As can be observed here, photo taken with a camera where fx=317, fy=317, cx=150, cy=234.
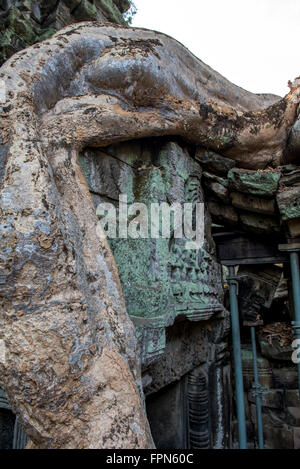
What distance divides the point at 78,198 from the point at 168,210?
2.92 feet

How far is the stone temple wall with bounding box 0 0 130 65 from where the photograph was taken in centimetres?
277

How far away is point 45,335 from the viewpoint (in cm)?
112

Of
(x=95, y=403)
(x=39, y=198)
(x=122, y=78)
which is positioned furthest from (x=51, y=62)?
(x=95, y=403)

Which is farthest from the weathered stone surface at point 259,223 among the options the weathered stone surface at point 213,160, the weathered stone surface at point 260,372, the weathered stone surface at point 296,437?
the weathered stone surface at point 296,437

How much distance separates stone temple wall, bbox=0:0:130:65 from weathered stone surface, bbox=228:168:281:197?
2190mm

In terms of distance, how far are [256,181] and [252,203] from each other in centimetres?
23

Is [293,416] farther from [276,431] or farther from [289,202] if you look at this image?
[289,202]

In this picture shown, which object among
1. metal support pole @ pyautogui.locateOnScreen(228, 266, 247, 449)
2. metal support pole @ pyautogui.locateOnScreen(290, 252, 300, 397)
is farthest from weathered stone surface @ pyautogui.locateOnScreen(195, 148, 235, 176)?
metal support pole @ pyautogui.locateOnScreen(228, 266, 247, 449)

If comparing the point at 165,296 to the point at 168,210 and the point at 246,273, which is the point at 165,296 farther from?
the point at 246,273

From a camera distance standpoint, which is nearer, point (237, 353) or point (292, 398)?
point (237, 353)

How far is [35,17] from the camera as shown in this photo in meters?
3.09

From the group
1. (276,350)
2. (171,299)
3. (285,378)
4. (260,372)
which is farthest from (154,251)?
(285,378)

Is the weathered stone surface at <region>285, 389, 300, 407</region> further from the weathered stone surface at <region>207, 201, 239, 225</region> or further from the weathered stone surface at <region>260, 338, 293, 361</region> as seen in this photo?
the weathered stone surface at <region>207, 201, 239, 225</region>

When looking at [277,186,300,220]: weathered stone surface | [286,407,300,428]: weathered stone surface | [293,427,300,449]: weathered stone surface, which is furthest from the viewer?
[286,407,300,428]: weathered stone surface
